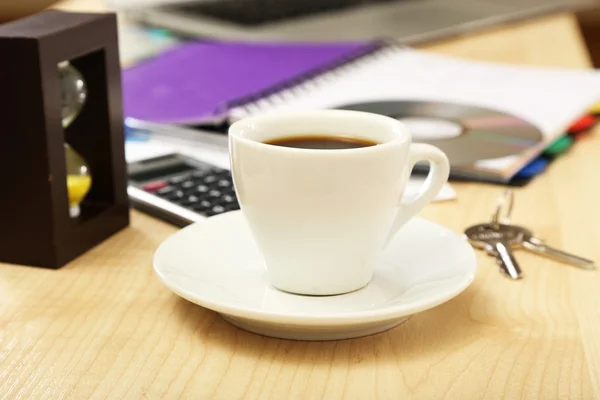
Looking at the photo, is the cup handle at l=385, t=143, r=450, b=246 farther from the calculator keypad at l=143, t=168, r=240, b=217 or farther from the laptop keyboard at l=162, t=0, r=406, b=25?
the laptop keyboard at l=162, t=0, r=406, b=25

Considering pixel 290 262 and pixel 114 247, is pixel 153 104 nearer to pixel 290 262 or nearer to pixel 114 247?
pixel 114 247

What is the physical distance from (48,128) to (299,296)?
0.20 metres

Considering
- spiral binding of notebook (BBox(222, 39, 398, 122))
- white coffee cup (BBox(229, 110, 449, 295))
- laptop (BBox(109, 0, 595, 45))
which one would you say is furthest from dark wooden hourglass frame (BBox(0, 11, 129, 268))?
laptop (BBox(109, 0, 595, 45))

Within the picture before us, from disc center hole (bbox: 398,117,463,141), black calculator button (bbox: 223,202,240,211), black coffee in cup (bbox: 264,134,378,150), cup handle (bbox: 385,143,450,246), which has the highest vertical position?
Answer: black coffee in cup (bbox: 264,134,378,150)

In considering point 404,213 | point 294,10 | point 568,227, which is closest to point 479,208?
point 568,227

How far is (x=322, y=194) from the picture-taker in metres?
0.47

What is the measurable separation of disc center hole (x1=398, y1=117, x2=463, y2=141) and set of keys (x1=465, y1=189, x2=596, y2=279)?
0.17m

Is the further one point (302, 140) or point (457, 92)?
point (457, 92)

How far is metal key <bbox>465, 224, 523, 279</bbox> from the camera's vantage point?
588 millimetres

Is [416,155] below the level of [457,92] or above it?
above

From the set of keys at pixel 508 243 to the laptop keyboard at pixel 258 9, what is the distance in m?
0.77

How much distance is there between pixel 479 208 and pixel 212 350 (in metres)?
0.32

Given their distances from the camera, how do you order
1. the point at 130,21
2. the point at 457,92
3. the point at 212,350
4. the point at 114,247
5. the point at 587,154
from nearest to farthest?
the point at 212,350, the point at 114,247, the point at 587,154, the point at 457,92, the point at 130,21

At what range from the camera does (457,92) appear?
1019 millimetres
